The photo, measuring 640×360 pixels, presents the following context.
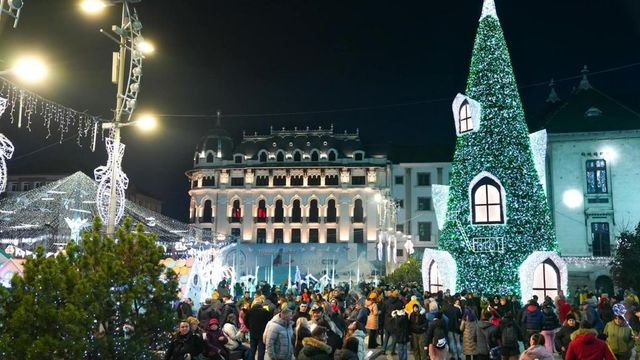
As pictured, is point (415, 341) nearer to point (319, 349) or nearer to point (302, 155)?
point (319, 349)

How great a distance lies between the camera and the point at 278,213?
69.4 metres

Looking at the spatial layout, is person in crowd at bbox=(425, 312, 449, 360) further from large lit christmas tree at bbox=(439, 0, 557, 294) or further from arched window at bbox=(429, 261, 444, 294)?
arched window at bbox=(429, 261, 444, 294)

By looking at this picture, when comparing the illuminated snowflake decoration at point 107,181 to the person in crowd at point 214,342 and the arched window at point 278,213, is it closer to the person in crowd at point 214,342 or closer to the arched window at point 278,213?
the person in crowd at point 214,342

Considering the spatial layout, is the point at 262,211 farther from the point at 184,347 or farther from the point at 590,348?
the point at 590,348

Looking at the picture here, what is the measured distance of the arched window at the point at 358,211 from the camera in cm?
6706

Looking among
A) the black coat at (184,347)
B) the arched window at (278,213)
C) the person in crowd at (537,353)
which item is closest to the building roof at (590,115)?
the person in crowd at (537,353)

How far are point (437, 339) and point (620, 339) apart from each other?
3229mm

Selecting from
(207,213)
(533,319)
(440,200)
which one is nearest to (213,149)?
(207,213)

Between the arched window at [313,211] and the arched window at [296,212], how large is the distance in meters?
1.29

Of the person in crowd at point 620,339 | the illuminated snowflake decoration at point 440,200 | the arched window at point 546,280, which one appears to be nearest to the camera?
the person in crowd at point 620,339

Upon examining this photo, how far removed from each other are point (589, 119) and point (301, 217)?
3893cm

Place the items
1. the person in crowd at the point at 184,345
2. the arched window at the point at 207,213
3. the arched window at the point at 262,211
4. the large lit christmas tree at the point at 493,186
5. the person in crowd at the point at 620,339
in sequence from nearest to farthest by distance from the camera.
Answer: the person in crowd at the point at 184,345 → the person in crowd at the point at 620,339 → the large lit christmas tree at the point at 493,186 → the arched window at the point at 262,211 → the arched window at the point at 207,213

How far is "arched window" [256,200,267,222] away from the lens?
2729 inches

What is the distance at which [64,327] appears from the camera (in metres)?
6.34
